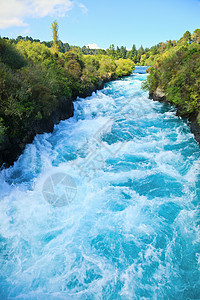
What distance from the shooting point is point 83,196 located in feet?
29.4

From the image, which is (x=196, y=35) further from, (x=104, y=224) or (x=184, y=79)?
(x=104, y=224)

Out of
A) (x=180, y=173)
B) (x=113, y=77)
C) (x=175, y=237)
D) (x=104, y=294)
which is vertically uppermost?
(x=113, y=77)

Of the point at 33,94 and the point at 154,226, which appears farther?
the point at 33,94

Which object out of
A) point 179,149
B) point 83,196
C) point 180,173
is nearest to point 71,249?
point 83,196

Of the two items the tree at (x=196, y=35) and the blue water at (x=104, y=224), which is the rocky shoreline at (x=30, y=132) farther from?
the tree at (x=196, y=35)

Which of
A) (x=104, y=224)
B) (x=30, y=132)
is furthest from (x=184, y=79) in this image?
(x=104, y=224)

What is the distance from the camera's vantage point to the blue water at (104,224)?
561 cm

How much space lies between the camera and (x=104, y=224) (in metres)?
7.54

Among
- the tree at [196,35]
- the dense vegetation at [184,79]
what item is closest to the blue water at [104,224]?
the dense vegetation at [184,79]

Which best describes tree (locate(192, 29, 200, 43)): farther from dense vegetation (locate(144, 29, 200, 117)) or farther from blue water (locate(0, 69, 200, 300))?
blue water (locate(0, 69, 200, 300))

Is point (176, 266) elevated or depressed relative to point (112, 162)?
depressed

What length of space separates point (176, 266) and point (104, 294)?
8.60ft

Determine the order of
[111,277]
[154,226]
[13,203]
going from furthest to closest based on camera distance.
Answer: [13,203] < [154,226] < [111,277]

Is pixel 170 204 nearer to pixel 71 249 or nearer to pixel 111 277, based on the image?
pixel 111 277
